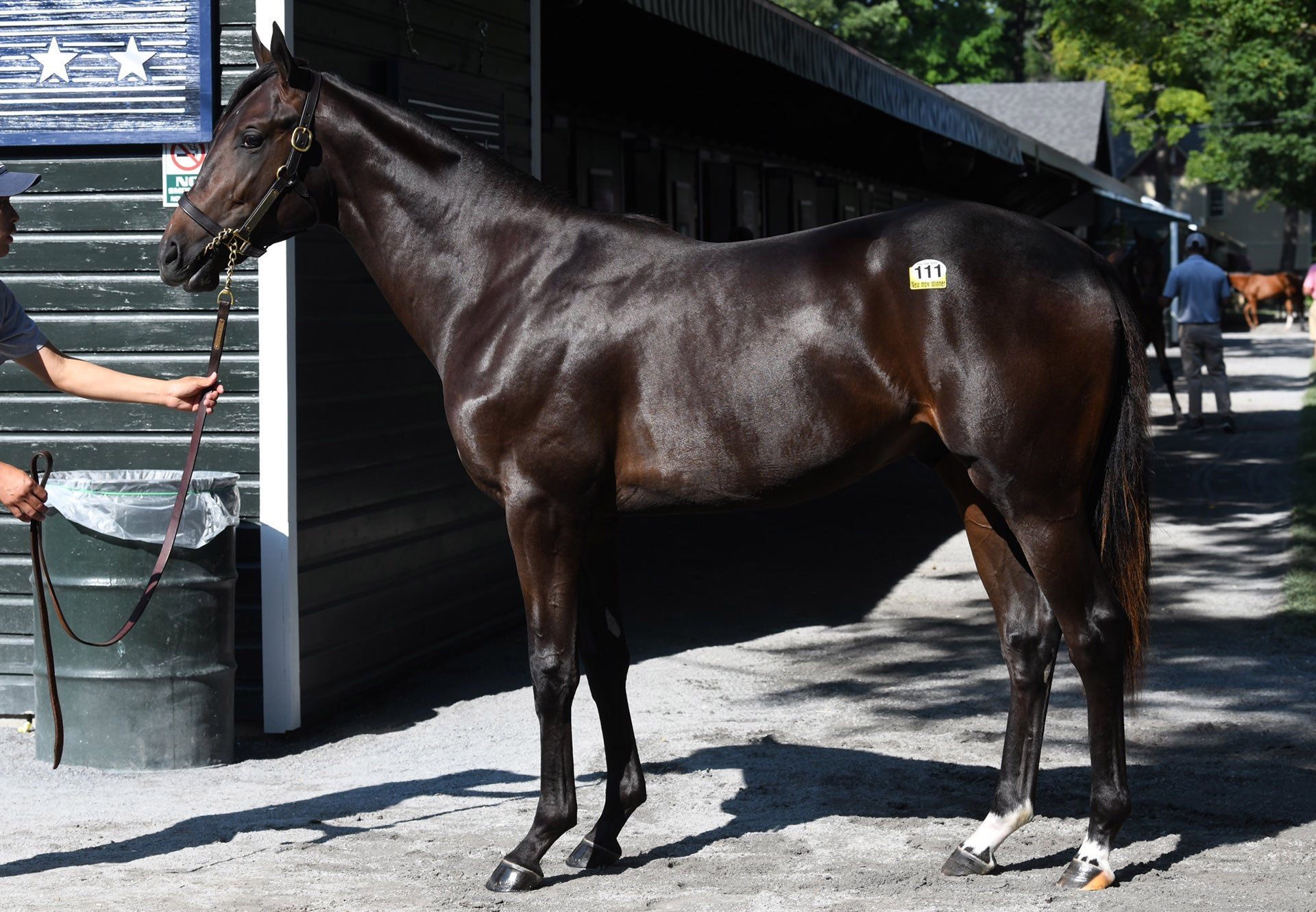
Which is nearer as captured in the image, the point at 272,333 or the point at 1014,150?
the point at 272,333

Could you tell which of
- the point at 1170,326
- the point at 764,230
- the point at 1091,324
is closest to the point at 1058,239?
the point at 1091,324

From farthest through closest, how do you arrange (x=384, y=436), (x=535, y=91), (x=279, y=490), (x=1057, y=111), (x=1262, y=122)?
1. (x=1262, y=122)
2. (x=1057, y=111)
3. (x=535, y=91)
4. (x=384, y=436)
5. (x=279, y=490)

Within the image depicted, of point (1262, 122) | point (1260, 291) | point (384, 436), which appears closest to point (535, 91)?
point (384, 436)

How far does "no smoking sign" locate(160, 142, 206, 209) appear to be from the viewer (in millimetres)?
6348

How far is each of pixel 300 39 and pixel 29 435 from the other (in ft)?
6.80

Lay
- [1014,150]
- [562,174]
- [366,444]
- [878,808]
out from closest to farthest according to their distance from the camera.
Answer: [878,808] < [366,444] < [562,174] < [1014,150]

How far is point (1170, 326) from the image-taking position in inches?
1492

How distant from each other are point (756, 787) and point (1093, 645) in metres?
1.64

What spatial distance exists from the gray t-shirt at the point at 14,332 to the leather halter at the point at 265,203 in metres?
0.58

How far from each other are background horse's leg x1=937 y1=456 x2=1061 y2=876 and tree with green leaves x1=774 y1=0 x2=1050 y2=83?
45.0 meters

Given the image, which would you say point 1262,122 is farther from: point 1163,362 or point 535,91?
point 535,91

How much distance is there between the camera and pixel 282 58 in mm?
4645

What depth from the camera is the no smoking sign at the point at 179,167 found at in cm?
635

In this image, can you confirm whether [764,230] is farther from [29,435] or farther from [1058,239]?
[1058,239]
